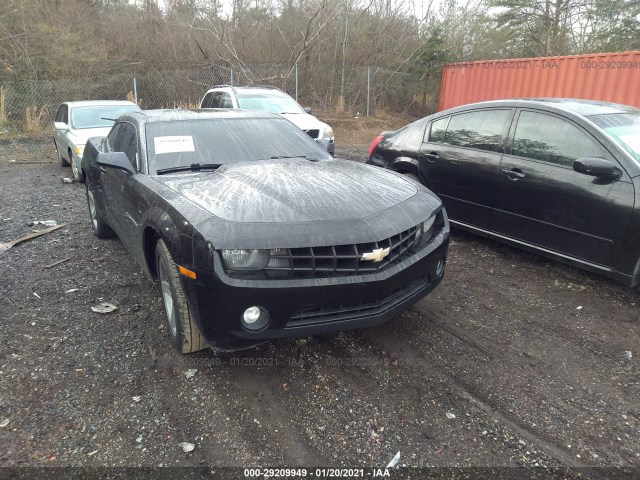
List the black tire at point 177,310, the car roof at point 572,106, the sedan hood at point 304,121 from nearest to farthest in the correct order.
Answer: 1. the black tire at point 177,310
2. the car roof at point 572,106
3. the sedan hood at point 304,121

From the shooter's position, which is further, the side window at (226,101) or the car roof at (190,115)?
the side window at (226,101)

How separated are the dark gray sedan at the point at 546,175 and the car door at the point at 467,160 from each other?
0.4 inches

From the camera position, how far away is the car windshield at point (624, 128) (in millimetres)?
3723

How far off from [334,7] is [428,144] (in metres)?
15.7

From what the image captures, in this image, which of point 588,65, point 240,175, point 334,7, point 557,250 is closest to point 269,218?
point 240,175

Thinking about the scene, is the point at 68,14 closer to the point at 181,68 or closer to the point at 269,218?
the point at 181,68

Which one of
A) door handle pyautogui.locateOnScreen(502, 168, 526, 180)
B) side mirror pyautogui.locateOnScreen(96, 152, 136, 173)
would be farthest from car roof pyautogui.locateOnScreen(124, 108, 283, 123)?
door handle pyautogui.locateOnScreen(502, 168, 526, 180)

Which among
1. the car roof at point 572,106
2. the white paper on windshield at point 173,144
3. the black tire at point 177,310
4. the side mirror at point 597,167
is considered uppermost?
the car roof at point 572,106

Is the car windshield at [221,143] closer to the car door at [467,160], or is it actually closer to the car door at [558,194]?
the car door at [467,160]

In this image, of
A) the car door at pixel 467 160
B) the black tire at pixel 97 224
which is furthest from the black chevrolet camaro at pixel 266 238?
the black tire at pixel 97 224

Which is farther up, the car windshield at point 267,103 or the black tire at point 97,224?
the car windshield at point 267,103

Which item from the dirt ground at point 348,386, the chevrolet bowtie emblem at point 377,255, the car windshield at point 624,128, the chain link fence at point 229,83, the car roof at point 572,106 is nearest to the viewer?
the dirt ground at point 348,386

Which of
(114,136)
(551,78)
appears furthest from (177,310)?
(551,78)

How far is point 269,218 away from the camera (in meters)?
2.59
